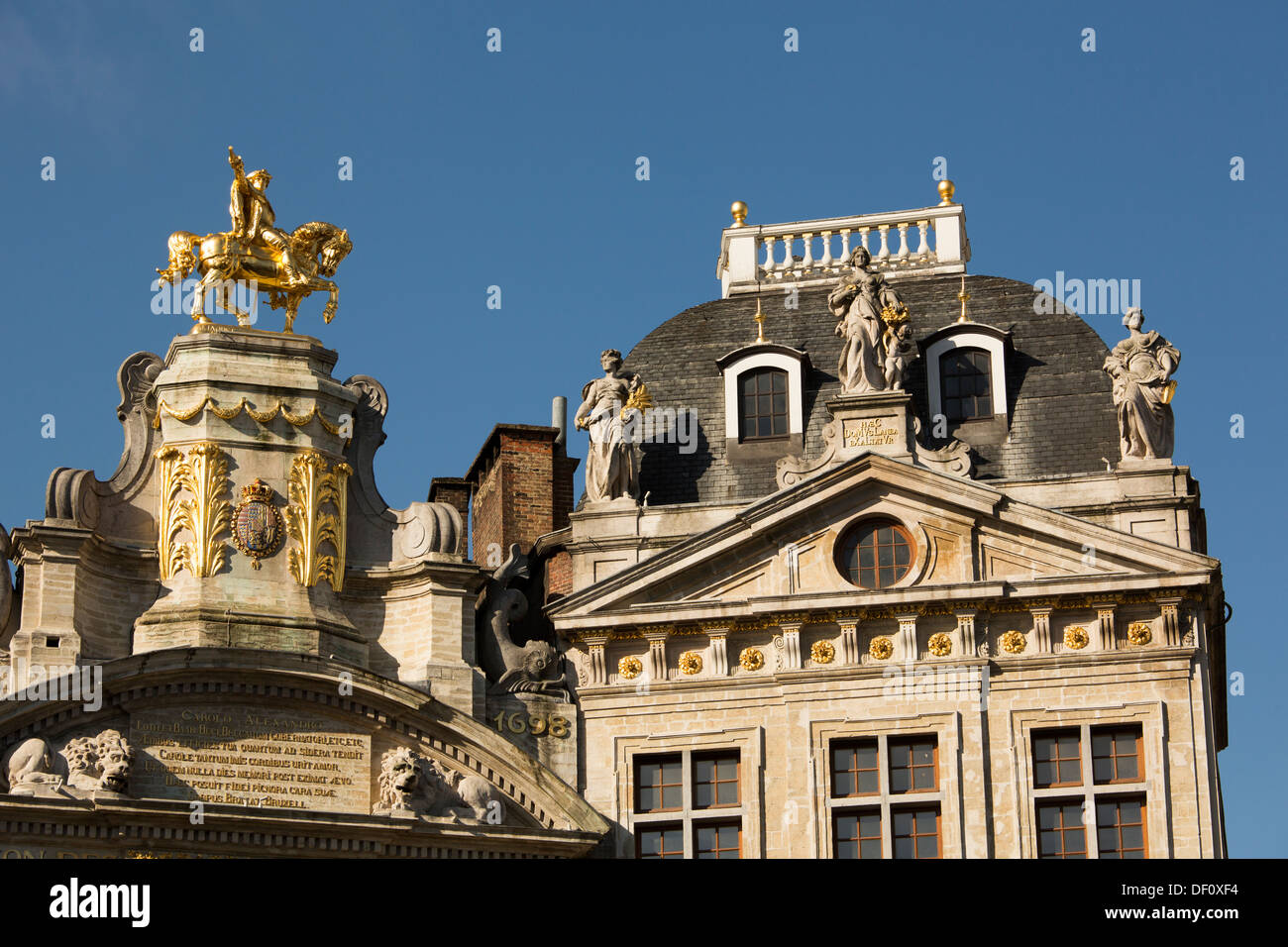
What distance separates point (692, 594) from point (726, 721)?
1.73 meters

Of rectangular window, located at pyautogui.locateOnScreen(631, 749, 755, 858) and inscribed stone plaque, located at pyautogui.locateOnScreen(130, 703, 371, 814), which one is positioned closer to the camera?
inscribed stone plaque, located at pyautogui.locateOnScreen(130, 703, 371, 814)

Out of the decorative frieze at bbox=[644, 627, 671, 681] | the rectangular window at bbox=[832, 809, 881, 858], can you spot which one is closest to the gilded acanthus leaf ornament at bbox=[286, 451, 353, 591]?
the decorative frieze at bbox=[644, 627, 671, 681]

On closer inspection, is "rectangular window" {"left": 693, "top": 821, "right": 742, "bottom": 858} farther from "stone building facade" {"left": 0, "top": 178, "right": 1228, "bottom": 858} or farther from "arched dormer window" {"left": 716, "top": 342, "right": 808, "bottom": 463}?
"arched dormer window" {"left": 716, "top": 342, "right": 808, "bottom": 463}

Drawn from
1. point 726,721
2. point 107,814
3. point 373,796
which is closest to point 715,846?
point 726,721

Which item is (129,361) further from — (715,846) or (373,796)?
(715,846)

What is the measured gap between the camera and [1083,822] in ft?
128

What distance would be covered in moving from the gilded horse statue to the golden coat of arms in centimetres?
244

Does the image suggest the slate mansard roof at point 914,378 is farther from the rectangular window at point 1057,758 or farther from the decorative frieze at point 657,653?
the rectangular window at point 1057,758

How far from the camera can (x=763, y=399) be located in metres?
43.4

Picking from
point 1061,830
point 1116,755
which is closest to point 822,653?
point 1061,830

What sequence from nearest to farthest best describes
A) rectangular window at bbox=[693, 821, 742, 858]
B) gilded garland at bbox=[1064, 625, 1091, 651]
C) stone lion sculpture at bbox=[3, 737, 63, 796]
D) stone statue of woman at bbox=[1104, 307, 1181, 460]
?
stone lion sculpture at bbox=[3, 737, 63, 796] → rectangular window at bbox=[693, 821, 742, 858] → gilded garland at bbox=[1064, 625, 1091, 651] → stone statue of woman at bbox=[1104, 307, 1181, 460]

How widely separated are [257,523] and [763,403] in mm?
7610

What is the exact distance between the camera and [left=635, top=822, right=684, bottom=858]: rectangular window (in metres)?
39.6

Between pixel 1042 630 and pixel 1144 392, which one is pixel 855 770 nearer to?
pixel 1042 630
